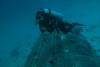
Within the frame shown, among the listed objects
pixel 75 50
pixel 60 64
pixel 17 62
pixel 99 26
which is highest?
pixel 99 26

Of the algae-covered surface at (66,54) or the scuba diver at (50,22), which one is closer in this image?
the scuba diver at (50,22)

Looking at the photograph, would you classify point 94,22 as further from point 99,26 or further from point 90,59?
point 90,59

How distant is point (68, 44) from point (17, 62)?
19.8m

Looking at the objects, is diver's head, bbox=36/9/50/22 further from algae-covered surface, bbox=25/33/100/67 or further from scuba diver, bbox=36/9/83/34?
algae-covered surface, bbox=25/33/100/67

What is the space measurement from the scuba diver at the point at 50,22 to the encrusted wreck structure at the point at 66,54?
3455mm

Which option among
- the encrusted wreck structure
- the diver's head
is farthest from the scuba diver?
the encrusted wreck structure

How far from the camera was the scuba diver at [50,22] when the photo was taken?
7.23 metres

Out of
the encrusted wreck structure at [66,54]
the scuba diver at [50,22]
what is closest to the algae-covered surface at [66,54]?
the encrusted wreck structure at [66,54]

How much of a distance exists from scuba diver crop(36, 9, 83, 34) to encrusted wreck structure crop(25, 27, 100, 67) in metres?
3.45

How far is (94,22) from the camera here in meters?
28.9

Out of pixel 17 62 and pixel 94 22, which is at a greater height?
pixel 94 22

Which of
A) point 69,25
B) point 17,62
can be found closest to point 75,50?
point 69,25

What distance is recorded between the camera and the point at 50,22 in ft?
24.0

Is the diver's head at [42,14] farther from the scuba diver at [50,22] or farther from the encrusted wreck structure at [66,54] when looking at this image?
the encrusted wreck structure at [66,54]
